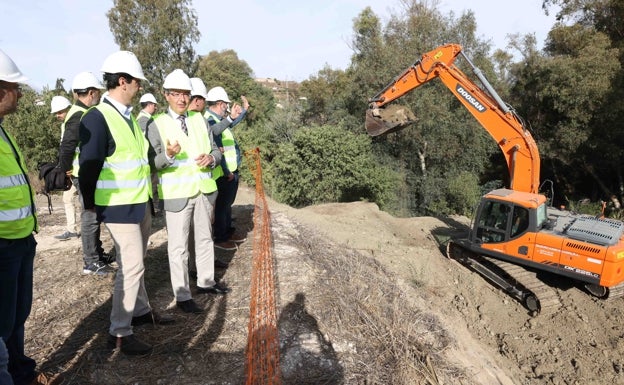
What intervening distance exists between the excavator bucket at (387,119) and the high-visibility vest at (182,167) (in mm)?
5698

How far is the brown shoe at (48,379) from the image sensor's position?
2336mm

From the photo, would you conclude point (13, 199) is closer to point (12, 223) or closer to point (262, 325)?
point (12, 223)

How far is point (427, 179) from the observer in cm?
1709

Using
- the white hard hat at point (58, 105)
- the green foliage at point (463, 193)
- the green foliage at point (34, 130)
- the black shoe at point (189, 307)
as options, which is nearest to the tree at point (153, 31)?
the green foliage at point (34, 130)

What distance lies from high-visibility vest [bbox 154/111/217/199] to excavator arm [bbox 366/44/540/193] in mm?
5576

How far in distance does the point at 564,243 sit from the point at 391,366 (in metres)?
4.50

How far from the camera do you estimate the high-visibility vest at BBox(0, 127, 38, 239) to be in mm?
1945

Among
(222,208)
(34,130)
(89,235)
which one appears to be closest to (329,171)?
(222,208)

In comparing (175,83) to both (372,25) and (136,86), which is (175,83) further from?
(372,25)

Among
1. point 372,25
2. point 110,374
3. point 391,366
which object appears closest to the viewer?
point 110,374

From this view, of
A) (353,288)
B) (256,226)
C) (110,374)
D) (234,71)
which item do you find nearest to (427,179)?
(256,226)

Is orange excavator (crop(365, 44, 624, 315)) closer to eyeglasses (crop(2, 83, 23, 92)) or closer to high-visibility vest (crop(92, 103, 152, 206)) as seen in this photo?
high-visibility vest (crop(92, 103, 152, 206))

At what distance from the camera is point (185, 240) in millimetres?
3266

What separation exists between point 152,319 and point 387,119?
6582 mm
